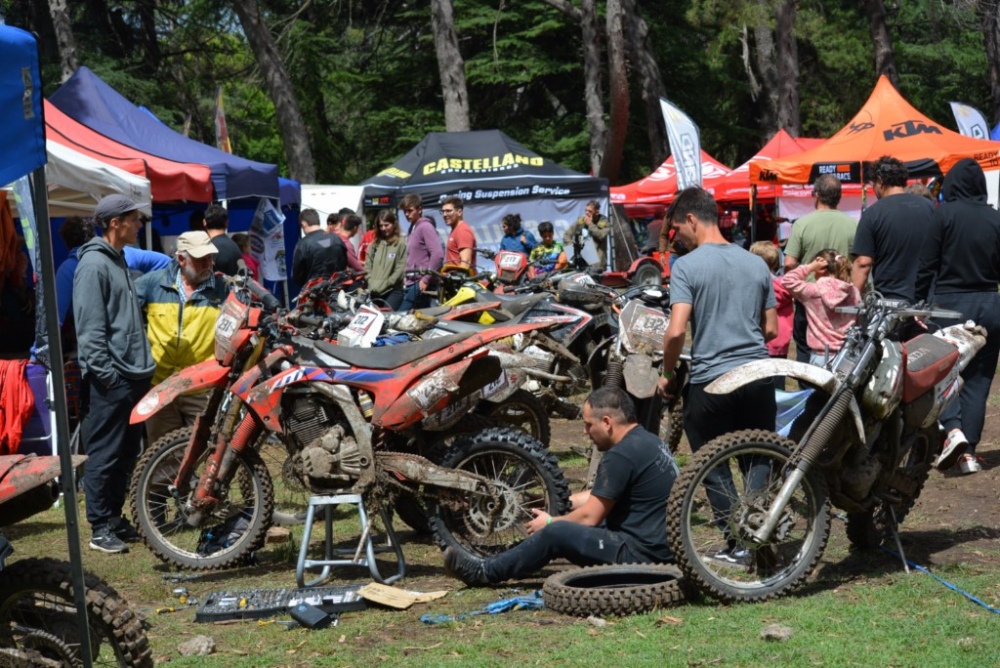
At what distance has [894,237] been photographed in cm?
767

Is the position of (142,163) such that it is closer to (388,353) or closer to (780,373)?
(388,353)

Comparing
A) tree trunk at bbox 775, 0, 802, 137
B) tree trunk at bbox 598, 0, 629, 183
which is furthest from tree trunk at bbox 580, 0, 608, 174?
tree trunk at bbox 775, 0, 802, 137

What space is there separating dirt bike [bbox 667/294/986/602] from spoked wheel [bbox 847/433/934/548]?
0.32 feet

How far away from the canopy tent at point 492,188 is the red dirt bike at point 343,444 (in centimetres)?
1371

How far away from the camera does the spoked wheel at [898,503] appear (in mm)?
5898

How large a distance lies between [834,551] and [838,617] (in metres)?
1.32

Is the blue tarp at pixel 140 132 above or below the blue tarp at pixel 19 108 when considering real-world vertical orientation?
above

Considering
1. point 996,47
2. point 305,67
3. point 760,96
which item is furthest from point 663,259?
point 760,96

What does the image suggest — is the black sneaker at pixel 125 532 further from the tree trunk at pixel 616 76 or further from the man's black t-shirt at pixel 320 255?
the tree trunk at pixel 616 76

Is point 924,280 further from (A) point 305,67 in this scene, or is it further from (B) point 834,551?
(A) point 305,67

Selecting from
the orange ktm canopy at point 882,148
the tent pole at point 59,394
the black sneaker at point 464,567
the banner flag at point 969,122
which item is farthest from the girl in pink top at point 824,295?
the banner flag at point 969,122

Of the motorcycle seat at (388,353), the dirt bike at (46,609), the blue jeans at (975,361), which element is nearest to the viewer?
the dirt bike at (46,609)

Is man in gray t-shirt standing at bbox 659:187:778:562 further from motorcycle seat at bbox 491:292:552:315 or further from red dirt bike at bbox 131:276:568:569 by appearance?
motorcycle seat at bbox 491:292:552:315

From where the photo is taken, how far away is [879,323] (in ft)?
17.8
